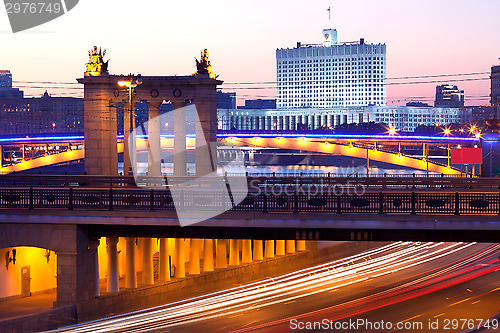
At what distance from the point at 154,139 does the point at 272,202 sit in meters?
45.8

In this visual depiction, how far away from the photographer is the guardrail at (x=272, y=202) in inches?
1286

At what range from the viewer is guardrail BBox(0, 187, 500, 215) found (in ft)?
107

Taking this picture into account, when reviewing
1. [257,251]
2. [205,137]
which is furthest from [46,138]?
[257,251]

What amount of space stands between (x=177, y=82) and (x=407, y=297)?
3856 centimetres

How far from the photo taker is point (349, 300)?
40.8 m

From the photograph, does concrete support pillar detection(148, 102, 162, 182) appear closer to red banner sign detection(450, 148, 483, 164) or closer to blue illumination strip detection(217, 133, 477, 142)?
red banner sign detection(450, 148, 483, 164)

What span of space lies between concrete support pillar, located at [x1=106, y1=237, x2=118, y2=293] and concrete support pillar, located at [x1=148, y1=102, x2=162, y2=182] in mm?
33299

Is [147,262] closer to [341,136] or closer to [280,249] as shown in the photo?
[280,249]

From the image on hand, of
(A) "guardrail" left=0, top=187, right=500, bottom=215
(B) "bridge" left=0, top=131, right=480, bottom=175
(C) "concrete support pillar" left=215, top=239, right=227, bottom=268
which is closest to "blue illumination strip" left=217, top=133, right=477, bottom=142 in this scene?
(B) "bridge" left=0, top=131, right=480, bottom=175

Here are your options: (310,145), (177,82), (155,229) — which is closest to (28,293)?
(155,229)

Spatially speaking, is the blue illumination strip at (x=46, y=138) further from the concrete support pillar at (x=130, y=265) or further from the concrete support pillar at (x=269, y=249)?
the concrete support pillar at (x=130, y=265)

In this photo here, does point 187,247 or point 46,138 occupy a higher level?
point 46,138

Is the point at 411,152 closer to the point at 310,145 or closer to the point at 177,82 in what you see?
the point at 310,145

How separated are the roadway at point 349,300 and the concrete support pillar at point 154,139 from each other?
916 inches
